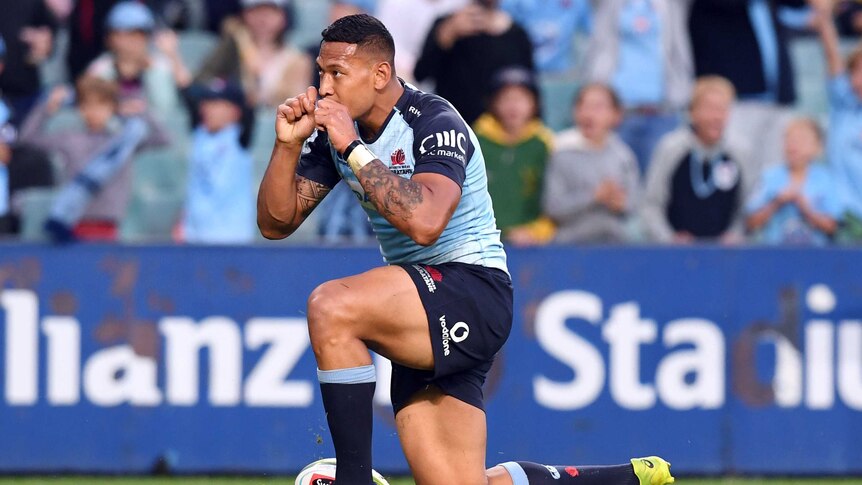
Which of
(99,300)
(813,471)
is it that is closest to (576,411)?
(813,471)

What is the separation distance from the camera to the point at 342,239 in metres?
10.4

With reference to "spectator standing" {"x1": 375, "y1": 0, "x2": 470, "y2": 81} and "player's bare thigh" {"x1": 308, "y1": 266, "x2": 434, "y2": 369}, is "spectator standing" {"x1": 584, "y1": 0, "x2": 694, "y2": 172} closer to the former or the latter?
"spectator standing" {"x1": 375, "y1": 0, "x2": 470, "y2": 81}

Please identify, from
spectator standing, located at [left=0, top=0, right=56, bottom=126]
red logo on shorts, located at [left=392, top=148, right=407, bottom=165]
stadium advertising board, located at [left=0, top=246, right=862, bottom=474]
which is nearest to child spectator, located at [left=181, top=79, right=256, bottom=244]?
stadium advertising board, located at [left=0, top=246, right=862, bottom=474]

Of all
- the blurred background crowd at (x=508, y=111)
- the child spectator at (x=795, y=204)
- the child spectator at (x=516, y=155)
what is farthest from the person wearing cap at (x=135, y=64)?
the child spectator at (x=795, y=204)

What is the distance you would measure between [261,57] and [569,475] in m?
5.95

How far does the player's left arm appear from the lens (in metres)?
5.71

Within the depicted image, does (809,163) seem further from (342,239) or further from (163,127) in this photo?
(163,127)

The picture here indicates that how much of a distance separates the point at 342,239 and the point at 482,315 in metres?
4.44

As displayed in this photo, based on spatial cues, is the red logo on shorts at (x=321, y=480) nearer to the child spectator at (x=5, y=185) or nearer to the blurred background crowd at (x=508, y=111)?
the blurred background crowd at (x=508, y=111)

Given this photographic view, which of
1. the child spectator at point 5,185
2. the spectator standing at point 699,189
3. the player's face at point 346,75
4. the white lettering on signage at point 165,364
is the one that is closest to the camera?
the player's face at point 346,75

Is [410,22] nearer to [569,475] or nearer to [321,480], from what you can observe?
[569,475]

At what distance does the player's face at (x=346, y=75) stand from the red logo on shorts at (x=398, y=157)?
0.25 metres

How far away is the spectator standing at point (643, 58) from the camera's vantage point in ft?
37.6

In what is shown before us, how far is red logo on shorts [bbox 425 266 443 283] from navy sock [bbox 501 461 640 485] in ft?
3.70
